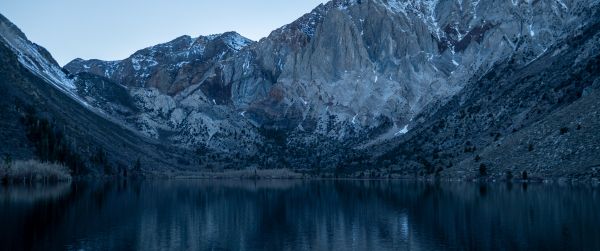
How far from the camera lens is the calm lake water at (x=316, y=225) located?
48969mm

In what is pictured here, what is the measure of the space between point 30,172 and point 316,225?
117 meters

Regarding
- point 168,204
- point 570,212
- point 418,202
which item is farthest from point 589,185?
point 168,204

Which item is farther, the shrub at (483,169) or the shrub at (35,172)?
the shrub at (483,169)

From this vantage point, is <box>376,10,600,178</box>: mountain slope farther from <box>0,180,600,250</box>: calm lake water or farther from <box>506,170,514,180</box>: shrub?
<box>0,180,600,250</box>: calm lake water

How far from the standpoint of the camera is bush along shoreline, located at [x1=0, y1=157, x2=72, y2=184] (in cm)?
14751

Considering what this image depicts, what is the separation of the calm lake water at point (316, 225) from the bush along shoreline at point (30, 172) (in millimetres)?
64268

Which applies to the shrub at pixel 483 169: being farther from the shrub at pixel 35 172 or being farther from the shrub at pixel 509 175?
the shrub at pixel 35 172

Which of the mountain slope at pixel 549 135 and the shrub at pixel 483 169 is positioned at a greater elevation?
the mountain slope at pixel 549 135

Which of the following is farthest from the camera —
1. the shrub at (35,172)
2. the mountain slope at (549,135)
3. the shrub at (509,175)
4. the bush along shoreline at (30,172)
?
the shrub at (35,172)

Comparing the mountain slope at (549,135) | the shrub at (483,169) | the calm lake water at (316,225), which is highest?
the mountain slope at (549,135)

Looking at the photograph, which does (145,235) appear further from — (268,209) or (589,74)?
(589,74)

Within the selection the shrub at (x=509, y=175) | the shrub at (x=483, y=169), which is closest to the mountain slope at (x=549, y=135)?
the shrub at (x=483, y=169)

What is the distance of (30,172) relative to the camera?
6161 inches

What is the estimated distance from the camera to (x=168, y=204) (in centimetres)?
9675
